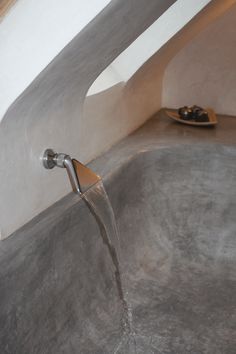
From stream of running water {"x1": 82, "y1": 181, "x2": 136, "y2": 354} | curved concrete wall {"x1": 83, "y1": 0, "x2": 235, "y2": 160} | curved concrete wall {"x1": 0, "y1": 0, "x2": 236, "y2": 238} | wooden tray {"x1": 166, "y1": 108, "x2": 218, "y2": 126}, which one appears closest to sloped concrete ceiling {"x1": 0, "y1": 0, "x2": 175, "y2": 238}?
curved concrete wall {"x1": 0, "y1": 0, "x2": 236, "y2": 238}

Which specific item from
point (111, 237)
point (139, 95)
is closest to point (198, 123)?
point (139, 95)

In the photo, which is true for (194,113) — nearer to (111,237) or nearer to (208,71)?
(208,71)

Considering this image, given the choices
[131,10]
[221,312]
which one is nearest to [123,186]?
[221,312]

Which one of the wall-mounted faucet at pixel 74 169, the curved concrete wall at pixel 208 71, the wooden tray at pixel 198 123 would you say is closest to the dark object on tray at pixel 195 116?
the wooden tray at pixel 198 123

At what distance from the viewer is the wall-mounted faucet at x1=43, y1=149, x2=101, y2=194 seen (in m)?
1.21

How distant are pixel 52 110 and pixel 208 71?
140 cm

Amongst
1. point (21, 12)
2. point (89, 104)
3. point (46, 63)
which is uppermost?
point (21, 12)

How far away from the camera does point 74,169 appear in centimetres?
122

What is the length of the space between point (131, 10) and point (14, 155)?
1.71 ft

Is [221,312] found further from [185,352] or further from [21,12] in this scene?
[21,12]

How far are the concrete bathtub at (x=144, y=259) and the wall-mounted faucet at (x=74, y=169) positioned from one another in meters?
0.14

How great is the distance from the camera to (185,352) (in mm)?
1412

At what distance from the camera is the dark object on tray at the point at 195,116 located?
7.59ft

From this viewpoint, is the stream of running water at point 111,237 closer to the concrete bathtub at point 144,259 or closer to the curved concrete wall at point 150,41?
the concrete bathtub at point 144,259
